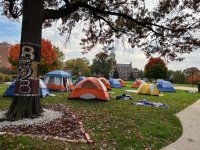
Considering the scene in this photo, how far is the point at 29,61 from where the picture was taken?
378 inches

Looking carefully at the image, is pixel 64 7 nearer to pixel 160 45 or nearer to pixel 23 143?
pixel 160 45

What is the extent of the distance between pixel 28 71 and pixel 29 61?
1.12ft

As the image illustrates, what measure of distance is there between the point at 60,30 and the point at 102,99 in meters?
4.82

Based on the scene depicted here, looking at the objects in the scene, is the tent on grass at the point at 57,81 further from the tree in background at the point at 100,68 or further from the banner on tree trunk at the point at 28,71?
the tree in background at the point at 100,68

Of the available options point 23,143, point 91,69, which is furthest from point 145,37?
point 91,69

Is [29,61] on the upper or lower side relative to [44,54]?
lower

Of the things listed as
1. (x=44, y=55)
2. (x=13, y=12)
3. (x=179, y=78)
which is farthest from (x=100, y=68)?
(x=13, y=12)

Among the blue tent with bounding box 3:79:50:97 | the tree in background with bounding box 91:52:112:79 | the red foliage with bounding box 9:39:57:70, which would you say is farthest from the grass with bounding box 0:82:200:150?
the tree in background with bounding box 91:52:112:79

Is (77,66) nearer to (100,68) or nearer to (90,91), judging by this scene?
(100,68)

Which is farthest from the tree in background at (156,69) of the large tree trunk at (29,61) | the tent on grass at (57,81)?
the large tree trunk at (29,61)

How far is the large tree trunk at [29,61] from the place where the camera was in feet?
30.8

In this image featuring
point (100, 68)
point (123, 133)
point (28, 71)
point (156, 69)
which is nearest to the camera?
point (123, 133)

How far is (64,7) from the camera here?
35.3 ft

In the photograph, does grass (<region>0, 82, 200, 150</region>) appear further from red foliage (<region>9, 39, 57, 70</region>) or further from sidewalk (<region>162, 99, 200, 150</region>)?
red foliage (<region>9, 39, 57, 70</region>)
